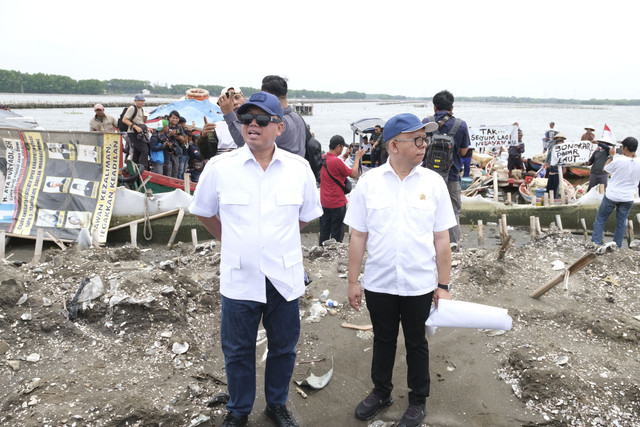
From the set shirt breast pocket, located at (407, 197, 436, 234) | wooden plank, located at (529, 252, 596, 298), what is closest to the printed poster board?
shirt breast pocket, located at (407, 197, 436, 234)

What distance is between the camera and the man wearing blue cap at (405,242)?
2803 mm

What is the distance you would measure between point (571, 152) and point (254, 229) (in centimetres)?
1120

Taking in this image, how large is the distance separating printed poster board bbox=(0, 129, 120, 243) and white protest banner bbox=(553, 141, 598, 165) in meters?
10.3

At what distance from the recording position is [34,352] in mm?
3666

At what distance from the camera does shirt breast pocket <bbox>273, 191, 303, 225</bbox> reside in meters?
2.61

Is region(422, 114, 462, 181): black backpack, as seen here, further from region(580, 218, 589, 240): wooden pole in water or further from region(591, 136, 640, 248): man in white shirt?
region(580, 218, 589, 240): wooden pole in water

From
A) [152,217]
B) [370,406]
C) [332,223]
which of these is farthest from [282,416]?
[152,217]

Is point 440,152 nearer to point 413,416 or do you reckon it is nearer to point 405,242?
point 405,242

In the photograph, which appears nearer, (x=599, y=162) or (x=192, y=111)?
(x=599, y=162)

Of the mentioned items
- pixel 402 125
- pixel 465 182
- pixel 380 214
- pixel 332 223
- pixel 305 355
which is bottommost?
pixel 305 355

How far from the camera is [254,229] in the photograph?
258 cm

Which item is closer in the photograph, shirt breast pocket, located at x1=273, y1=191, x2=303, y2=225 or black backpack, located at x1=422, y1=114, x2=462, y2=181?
shirt breast pocket, located at x1=273, y1=191, x2=303, y2=225

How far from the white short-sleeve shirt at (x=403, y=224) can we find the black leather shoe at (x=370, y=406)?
2.75 ft

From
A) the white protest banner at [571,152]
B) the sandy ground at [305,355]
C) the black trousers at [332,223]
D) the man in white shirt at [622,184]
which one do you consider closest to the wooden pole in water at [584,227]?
the man in white shirt at [622,184]
